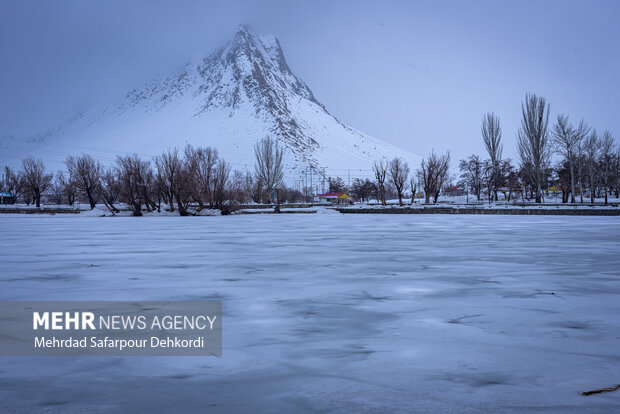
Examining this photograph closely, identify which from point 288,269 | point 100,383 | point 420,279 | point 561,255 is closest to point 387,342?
point 100,383

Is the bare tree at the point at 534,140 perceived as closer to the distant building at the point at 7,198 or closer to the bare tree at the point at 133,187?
the bare tree at the point at 133,187

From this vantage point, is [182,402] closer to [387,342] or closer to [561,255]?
[387,342]

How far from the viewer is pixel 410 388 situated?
3350 mm

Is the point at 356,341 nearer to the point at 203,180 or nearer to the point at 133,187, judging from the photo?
the point at 203,180

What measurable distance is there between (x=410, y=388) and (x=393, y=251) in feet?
31.5

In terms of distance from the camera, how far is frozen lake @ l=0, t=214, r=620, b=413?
10.5 ft

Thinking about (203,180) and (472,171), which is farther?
(472,171)

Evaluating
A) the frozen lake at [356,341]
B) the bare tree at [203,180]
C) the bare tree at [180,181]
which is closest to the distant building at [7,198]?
the bare tree at [180,181]

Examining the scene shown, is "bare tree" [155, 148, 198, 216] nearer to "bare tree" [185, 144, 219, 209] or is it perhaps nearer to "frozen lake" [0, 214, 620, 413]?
Result: "bare tree" [185, 144, 219, 209]

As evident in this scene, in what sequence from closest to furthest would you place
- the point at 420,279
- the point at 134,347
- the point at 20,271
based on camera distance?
the point at 134,347, the point at 420,279, the point at 20,271

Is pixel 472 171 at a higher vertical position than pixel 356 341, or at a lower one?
higher

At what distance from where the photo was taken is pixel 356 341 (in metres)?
4.52

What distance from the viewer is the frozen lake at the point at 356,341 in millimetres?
3193

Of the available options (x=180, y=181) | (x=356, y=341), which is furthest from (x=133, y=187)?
(x=356, y=341)
